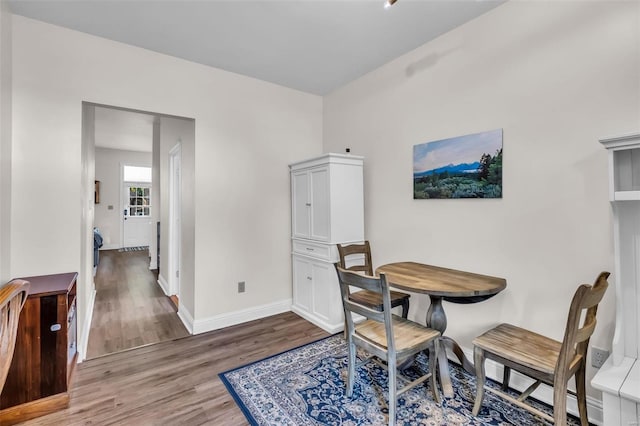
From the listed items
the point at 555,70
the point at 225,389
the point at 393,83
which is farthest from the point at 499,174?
the point at 225,389

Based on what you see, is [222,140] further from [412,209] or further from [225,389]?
[225,389]

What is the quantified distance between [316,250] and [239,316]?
3.80ft

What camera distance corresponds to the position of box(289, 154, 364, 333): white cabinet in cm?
309

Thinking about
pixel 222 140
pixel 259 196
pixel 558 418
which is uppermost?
pixel 222 140

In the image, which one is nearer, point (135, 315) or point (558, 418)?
point (558, 418)

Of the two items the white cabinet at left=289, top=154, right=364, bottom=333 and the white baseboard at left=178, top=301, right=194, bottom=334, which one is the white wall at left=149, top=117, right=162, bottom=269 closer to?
the white baseboard at left=178, top=301, right=194, bottom=334

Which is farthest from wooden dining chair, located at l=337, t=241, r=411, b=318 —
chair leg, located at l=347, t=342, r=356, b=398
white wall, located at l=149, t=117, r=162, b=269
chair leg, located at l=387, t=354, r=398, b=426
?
white wall, located at l=149, t=117, r=162, b=269

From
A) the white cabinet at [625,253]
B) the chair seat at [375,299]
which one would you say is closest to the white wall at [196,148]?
the chair seat at [375,299]

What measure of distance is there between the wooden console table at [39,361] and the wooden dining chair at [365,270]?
7.08 feet

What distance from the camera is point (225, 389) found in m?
2.15

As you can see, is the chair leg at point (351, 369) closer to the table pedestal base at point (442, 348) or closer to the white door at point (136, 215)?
the table pedestal base at point (442, 348)

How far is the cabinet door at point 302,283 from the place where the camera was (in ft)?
11.2

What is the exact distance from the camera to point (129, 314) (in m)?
3.58

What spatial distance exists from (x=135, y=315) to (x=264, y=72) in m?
3.25
